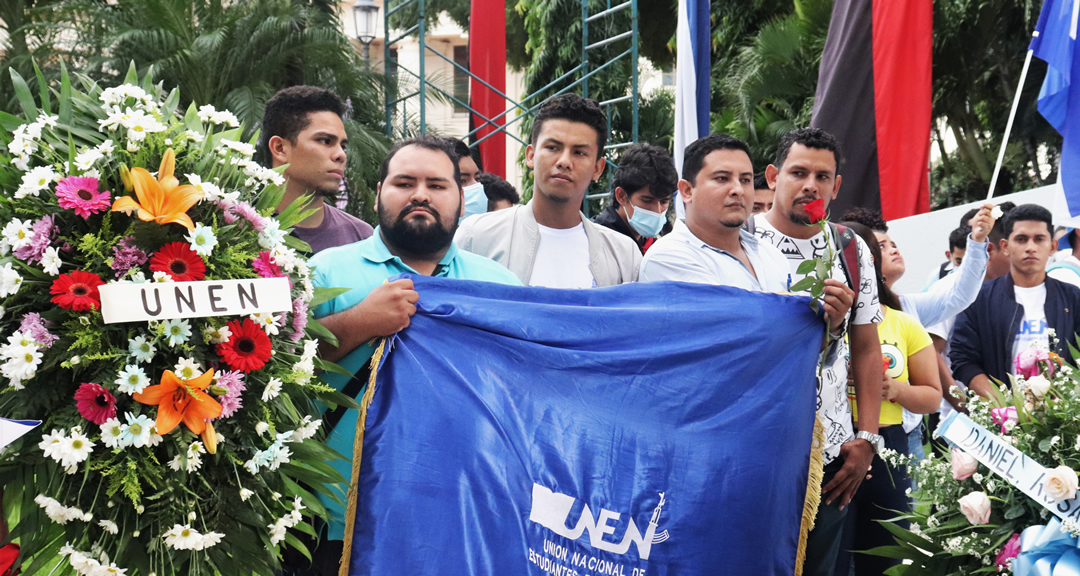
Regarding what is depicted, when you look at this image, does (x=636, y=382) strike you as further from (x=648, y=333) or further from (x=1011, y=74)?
(x=1011, y=74)

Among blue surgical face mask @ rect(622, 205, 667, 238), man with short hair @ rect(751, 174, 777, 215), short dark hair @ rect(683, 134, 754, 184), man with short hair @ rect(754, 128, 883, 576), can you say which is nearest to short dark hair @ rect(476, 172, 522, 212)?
blue surgical face mask @ rect(622, 205, 667, 238)

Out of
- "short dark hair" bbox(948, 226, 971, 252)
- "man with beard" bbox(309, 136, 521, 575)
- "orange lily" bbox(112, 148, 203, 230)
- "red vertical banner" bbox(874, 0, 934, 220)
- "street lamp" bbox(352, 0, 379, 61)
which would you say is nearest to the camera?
"orange lily" bbox(112, 148, 203, 230)

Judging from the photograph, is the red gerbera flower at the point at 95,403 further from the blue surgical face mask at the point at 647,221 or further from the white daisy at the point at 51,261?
the blue surgical face mask at the point at 647,221

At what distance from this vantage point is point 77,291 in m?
2.41

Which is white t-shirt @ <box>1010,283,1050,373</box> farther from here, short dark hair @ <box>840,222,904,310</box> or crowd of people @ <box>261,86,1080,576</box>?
short dark hair @ <box>840,222,904,310</box>

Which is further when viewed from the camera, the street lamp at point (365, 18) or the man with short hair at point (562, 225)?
the street lamp at point (365, 18)

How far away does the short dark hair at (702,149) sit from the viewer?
146 inches

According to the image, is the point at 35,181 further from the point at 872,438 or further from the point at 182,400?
the point at 872,438

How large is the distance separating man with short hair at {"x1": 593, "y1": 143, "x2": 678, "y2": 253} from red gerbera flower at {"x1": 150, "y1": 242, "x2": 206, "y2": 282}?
3.08 metres

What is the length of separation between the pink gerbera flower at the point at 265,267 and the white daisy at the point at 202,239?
137 millimetres

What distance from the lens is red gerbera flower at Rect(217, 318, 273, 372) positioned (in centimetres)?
252

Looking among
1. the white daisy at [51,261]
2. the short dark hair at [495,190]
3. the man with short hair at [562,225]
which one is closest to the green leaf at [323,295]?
the white daisy at [51,261]

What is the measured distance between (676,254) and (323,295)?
129cm

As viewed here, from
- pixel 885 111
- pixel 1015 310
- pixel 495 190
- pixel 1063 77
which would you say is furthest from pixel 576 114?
pixel 885 111
